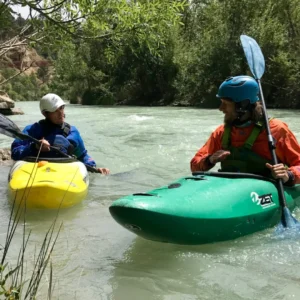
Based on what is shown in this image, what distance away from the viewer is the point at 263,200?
9.31 feet

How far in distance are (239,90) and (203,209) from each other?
0.97m

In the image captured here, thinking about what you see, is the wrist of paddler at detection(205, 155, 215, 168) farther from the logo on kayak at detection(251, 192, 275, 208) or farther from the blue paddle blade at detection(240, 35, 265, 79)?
the blue paddle blade at detection(240, 35, 265, 79)

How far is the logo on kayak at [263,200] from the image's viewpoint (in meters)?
2.77

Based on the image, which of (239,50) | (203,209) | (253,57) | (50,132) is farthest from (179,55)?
(203,209)

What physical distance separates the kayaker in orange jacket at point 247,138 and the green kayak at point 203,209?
18 centimetres

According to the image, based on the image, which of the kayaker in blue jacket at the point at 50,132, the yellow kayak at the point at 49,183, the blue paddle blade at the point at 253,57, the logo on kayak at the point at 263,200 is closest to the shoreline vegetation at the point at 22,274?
the yellow kayak at the point at 49,183

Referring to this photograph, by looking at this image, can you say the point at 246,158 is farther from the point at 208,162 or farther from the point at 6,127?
the point at 6,127

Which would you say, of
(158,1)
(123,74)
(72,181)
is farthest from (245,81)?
(123,74)

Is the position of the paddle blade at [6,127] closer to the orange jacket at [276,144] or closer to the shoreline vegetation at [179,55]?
the shoreline vegetation at [179,55]

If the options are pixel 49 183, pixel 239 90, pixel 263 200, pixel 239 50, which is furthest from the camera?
pixel 239 50

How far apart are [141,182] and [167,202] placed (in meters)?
2.49

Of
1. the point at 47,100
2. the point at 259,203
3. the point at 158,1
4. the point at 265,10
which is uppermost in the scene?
the point at 265,10

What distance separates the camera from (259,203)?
2807 millimetres

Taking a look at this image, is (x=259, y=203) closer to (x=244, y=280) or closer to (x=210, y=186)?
(x=210, y=186)
